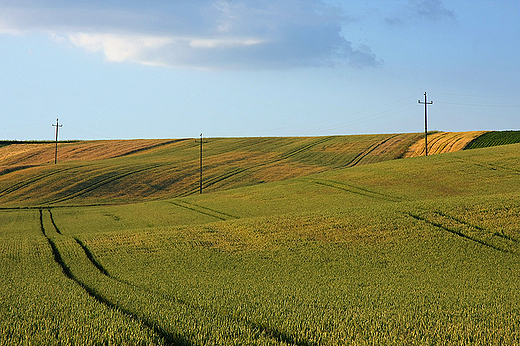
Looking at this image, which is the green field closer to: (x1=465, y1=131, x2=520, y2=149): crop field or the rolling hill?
the rolling hill

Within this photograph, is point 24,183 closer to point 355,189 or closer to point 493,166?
point 355,189

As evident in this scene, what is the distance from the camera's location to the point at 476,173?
41375 millimetres

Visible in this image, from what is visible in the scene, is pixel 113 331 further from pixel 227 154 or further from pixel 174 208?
pixel 227 154

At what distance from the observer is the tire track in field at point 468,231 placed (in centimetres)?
2022

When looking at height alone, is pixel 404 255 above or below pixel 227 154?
below

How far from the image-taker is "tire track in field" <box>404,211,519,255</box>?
66.3 feet

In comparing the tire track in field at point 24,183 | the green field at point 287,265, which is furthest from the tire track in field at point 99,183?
the tire track in field at point 24,183

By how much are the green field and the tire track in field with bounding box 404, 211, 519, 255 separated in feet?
0.33

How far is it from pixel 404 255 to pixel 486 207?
29.4ft

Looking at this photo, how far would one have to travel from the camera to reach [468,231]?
21812 millimetres

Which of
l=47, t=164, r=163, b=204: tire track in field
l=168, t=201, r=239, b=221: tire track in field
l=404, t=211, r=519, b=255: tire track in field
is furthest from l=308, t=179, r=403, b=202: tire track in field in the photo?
l=47, t=164, r=163, b=204: tire track in field

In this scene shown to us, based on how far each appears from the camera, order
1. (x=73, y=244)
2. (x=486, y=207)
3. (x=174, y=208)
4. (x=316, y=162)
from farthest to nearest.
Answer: (x=316, y=162) → (x=174, y=208) → (x=486, y=207) → (x=73, y=244)

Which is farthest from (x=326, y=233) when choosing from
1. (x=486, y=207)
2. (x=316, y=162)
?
(x=316, y=162)

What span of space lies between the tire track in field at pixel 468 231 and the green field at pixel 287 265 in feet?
0.33
